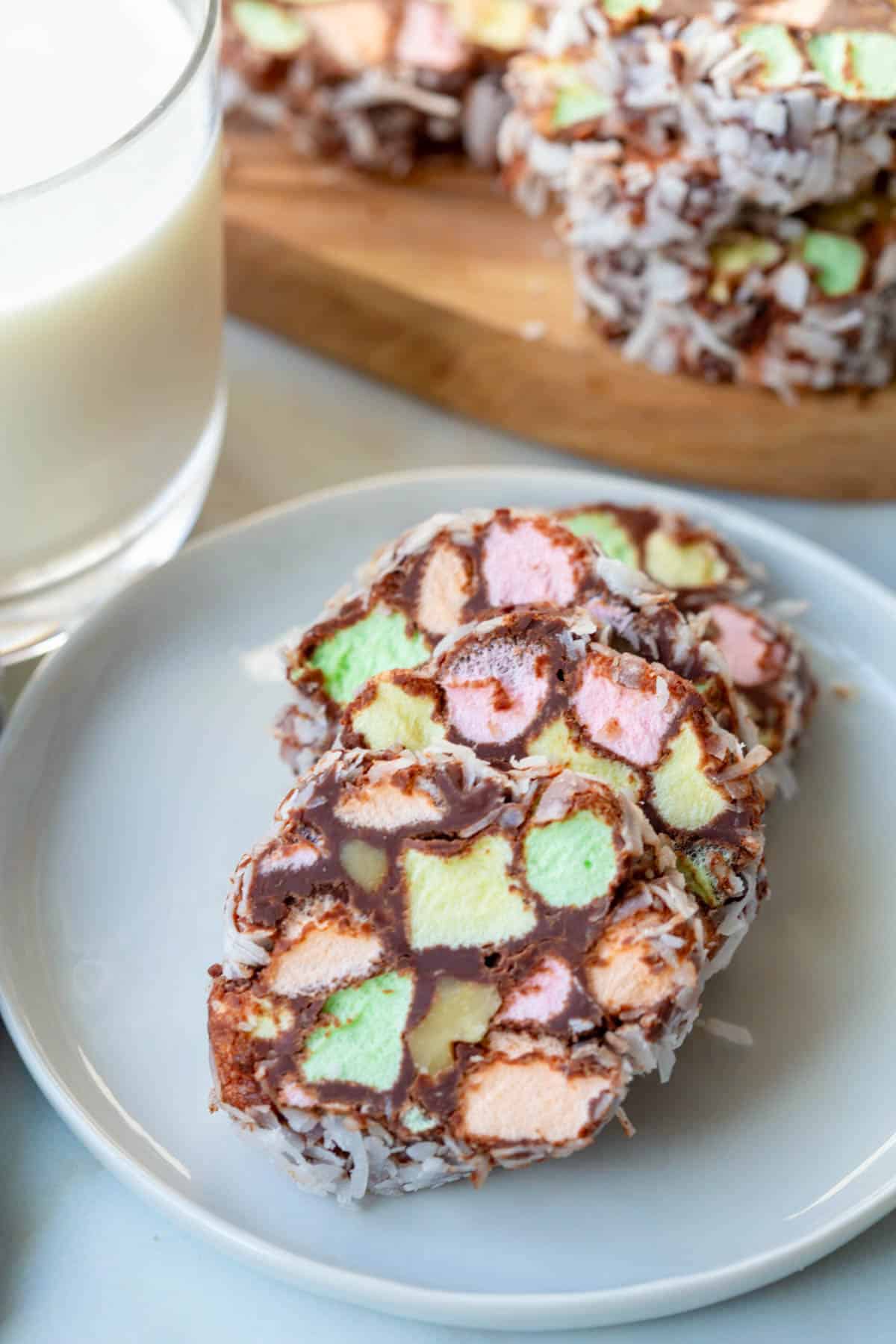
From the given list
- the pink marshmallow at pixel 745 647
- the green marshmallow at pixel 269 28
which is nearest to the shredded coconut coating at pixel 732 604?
the pink marshmallow at pixel 745 647

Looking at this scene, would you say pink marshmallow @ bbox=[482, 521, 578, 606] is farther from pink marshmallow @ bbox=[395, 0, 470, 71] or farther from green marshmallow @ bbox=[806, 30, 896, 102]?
pink marshmallow @ bbox=[395, 0, 470, 71]

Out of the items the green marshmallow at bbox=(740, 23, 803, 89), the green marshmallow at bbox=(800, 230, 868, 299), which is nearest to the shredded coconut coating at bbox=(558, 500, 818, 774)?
the green marshmallow at bbox=(800, 230, 868, 299)

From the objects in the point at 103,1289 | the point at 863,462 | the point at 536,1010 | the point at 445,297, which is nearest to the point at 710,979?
the point at 536,1010

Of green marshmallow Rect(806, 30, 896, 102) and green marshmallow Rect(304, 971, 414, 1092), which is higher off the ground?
green marshmallow Rect(806, 30, 896, 102)

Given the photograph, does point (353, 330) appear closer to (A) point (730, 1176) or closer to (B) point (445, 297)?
(B) point (445, 297)

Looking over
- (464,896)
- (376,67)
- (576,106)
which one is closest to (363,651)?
(464,896)
